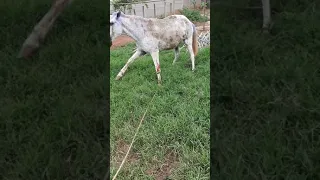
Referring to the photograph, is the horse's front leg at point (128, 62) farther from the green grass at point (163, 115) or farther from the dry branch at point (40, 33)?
the dry branch at point (40, 33)

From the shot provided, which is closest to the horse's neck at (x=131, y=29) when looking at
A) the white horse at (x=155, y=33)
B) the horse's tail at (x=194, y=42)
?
the white horse at (x=155, y=33)

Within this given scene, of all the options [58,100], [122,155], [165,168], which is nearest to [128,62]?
[58,100]

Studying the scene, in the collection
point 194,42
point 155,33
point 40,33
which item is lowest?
point 40,33

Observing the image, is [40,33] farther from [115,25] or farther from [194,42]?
[194,42]

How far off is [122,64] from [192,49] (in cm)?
63

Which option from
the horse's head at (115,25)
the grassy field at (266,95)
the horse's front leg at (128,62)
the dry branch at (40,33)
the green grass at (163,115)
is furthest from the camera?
the dry branch at (40,33)

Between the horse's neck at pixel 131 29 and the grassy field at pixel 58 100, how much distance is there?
52 cm

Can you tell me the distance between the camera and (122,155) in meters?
2.71

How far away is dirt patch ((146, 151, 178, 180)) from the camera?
8.33ft

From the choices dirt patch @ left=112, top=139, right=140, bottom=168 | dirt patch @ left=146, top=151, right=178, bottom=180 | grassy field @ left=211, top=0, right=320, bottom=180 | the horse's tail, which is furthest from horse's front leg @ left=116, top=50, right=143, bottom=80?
dirt patch @ left=146, top=151, right=178, bottom=180

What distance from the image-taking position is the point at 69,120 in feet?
9.56

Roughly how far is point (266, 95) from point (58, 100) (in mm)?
1699

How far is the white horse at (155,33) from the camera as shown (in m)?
2.91

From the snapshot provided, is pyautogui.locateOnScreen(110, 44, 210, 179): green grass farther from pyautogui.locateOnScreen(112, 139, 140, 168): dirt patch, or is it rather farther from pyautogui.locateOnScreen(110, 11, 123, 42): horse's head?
pyautogui.locateOnScreen(110, 11, 123, 42): horse's head
